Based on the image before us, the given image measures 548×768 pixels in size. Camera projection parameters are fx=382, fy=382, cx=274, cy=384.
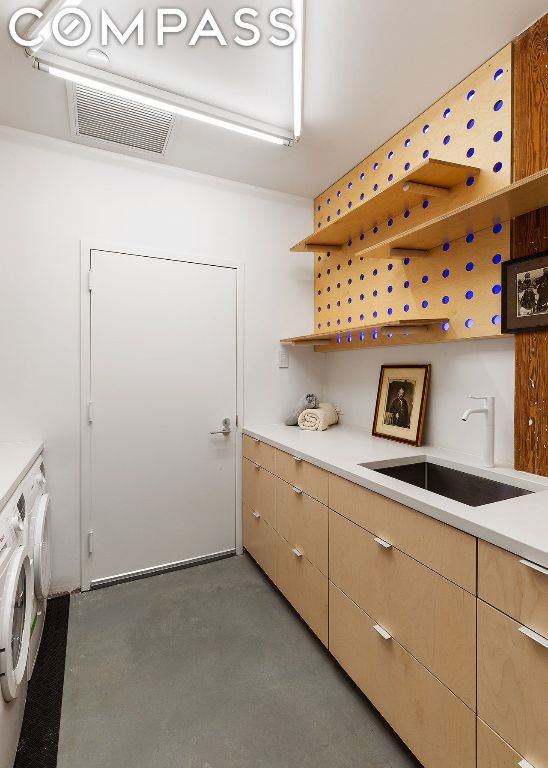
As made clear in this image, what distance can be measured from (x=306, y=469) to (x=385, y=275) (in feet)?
4.17

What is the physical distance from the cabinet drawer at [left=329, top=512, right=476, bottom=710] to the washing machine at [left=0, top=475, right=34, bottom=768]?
3.87 ft

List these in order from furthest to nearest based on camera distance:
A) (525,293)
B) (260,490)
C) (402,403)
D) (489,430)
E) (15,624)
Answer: (260,490) → (402,403) → (489,430) → (525,293) → (15,624)

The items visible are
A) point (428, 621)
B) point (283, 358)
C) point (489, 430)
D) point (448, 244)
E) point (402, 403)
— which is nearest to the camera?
point (428, 621)

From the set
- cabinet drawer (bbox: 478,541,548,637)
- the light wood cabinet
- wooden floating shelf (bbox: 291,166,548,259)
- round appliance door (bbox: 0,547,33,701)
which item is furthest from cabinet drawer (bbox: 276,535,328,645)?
wooden floating shelf (bbox: 291,166,548,259)

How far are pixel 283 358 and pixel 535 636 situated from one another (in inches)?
89.6

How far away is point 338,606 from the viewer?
5.44 feet

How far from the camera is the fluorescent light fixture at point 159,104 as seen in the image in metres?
1.74

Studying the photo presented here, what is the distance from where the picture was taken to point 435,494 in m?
1.25

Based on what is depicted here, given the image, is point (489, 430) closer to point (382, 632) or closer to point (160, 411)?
point (382, 632)

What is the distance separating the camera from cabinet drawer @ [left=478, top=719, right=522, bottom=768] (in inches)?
37.3

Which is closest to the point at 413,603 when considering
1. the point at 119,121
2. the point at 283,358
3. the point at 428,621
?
the point at 428,621

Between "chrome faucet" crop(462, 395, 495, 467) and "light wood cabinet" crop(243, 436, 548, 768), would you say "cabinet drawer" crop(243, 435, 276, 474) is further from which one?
"chrome faucet" crop(462, 395, 495, 467)

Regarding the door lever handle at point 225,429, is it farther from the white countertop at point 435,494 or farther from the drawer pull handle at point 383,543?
the drawer pull handle at point 383,543

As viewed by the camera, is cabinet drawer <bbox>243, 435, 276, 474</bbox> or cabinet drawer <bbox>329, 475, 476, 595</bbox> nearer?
cabinet drawer <bbox>329, 475, 476, 595</bbox>
